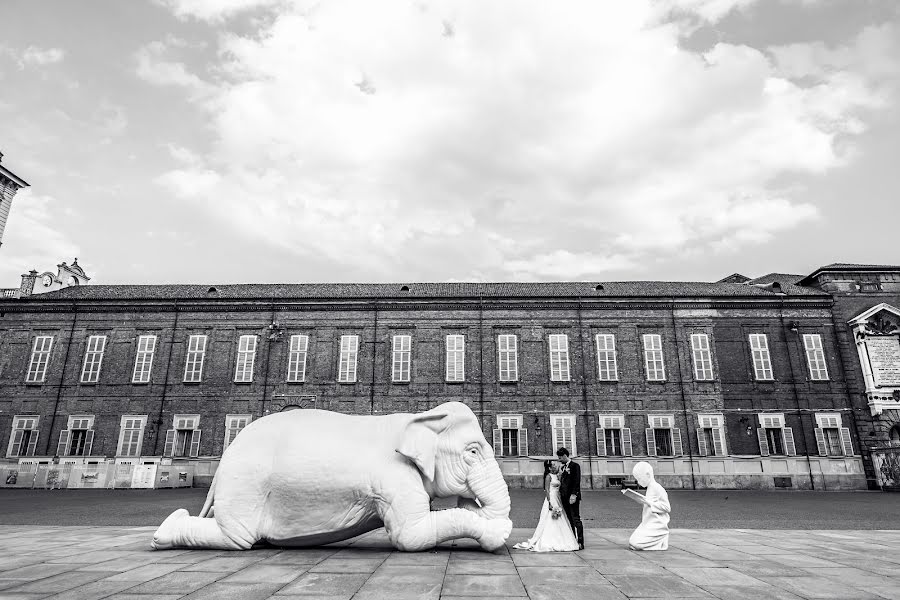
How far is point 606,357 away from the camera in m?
24.9

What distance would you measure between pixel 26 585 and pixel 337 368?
2076 centimetres

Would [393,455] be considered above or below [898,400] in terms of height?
below

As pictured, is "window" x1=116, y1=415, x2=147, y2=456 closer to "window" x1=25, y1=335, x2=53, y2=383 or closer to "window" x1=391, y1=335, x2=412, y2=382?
"window" x1=25, y1=335, x2=53, y2=383

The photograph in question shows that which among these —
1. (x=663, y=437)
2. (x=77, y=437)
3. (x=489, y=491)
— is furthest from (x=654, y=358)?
(x=77, y=437)

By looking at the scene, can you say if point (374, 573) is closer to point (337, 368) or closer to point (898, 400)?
point (337, 368)

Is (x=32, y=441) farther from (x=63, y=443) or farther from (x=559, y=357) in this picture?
(x=559, y=357)

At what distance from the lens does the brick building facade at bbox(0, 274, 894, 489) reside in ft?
77.4

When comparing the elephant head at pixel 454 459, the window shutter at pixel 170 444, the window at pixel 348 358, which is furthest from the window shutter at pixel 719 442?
the window shutter at pixel 170 444

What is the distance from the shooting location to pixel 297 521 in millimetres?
5941

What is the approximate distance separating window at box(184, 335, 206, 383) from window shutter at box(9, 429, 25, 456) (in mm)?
8100

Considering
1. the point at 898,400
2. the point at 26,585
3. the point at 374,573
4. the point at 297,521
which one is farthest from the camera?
the point at 898,400

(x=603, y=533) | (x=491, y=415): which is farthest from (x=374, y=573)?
(x=491, y=415)

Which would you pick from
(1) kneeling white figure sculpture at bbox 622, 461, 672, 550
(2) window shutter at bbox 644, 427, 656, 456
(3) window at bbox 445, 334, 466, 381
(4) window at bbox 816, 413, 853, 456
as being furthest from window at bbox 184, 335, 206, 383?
(4) window at bbox 816, 413, 853, 456

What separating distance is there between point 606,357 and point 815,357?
32.3ft
